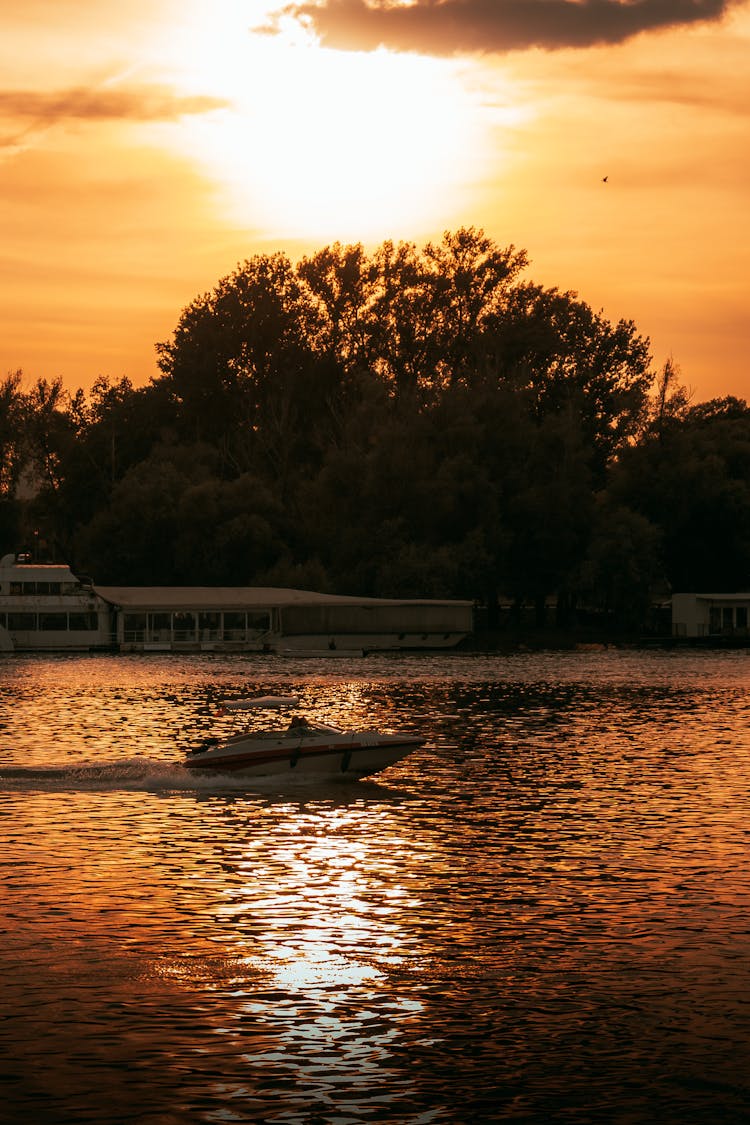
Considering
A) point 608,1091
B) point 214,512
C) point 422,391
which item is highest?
point 422,391

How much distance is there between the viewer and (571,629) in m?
172

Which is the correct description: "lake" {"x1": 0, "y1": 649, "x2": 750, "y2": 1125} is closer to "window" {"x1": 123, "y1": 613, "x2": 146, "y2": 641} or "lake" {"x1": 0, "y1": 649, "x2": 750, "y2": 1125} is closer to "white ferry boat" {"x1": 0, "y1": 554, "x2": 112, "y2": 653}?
"white ferry boat" {"x1": 0, "y1": 554, "x2": 112, "y2": 653}

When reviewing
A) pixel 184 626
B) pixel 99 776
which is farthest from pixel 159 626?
pixel 99 776

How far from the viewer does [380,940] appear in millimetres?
31062

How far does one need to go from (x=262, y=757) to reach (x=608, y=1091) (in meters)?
34.7

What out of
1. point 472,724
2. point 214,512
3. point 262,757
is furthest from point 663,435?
point 262,757

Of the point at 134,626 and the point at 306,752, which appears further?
the point at 134,626

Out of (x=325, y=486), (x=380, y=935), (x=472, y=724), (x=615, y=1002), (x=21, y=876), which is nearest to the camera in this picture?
(x=615, y=1002)

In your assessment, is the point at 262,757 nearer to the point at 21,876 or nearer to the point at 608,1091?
the point at 21,876

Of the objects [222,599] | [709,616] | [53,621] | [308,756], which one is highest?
[222,599]

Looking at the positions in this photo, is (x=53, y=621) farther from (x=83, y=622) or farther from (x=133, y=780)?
(x=133, y=780)

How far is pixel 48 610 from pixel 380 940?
126 metres

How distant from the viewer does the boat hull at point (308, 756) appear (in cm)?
5516

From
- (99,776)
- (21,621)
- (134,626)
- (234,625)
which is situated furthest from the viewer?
(134,626)
